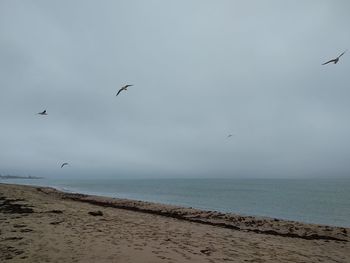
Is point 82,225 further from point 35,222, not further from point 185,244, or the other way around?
point 185,244

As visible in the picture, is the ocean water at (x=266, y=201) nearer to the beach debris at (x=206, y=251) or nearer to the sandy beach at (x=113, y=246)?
the sandy beach at (x=113, y=246)

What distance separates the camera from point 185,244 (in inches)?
455

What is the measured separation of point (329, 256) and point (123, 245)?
834 centimetres

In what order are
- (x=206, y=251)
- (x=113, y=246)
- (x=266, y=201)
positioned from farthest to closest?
(x=266, y=201) < (x=206, y=251) < (x=113, y=246)

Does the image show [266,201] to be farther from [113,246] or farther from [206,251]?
[113,246]

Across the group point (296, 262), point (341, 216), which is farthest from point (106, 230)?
point (341, 216)

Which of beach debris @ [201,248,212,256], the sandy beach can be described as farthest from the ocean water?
beach debris @ [201,248,212,256]

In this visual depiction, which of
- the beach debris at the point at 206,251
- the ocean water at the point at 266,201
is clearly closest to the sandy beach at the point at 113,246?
the beach debris at the point at 206,251

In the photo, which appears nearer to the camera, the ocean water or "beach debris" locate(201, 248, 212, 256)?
"beach debris" locate(201, 248, 212, 256)

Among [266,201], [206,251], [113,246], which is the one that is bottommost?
[266,201]

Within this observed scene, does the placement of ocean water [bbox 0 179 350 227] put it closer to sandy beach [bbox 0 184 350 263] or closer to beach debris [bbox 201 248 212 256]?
sandy beach [bbox 0 184 350 263]

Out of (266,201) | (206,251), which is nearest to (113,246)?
(206,251)

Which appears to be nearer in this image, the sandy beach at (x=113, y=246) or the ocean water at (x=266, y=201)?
the sandy beach at (x=113, y=246)

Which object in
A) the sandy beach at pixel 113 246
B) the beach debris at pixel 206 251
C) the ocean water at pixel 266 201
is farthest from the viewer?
the ocean water at pixel 266 201
